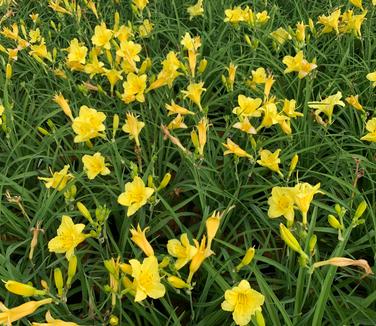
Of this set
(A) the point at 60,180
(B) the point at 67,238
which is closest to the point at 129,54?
(A) the point at 60,180

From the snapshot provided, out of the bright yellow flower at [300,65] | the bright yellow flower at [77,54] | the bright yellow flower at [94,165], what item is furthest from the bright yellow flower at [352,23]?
the bright yellow flower at [94,165]

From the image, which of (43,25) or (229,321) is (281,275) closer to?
(229,321)

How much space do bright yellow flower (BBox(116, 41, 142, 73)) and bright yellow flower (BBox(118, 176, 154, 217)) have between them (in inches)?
32.5

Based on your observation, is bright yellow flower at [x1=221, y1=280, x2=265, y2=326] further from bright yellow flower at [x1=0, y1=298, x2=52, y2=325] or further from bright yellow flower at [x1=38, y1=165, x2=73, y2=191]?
bright yellow flower at [x1=38, y1=165, x2=73, y2=191]

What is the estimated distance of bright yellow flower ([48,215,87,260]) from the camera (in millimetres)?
1565

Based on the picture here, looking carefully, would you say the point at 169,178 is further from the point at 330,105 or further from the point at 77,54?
the point at 77,54

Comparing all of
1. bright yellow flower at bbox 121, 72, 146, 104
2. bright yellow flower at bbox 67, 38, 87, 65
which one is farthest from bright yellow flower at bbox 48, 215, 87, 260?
bright yellow flower at bbox 67, 38, 87, 65

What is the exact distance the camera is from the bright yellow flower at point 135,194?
1674mm

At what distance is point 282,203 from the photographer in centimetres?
156

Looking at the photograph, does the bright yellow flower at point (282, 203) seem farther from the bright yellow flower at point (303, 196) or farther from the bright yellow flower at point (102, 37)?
the bright yellow flower at point (102, 37)

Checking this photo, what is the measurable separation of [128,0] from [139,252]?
2.63 m

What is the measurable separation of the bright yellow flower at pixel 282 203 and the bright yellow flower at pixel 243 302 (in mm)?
328

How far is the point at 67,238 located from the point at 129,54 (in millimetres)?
1072

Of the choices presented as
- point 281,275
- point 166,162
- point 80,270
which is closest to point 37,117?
point 166,162
